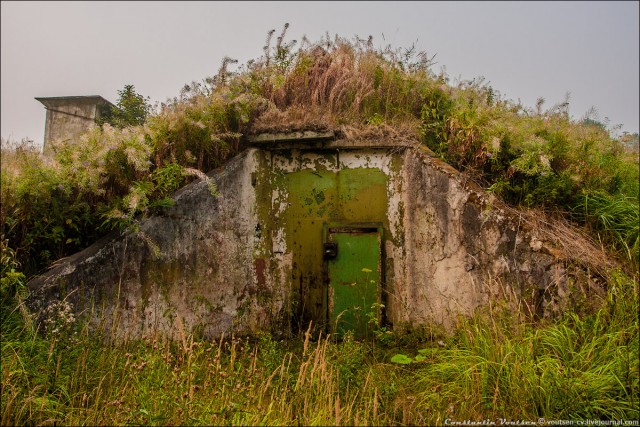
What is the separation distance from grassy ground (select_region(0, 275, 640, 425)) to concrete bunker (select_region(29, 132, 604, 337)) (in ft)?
2.34

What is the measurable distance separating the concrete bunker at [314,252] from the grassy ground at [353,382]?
714mm

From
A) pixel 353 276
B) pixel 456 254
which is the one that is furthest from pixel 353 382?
pixel 456 254

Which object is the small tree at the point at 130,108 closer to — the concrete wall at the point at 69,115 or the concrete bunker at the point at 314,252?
the concrete bunker at the point at 314,252

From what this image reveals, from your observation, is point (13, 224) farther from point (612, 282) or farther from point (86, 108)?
point (86, 108)

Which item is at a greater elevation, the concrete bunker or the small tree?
the small tree

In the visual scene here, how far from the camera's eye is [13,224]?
4.88 metres

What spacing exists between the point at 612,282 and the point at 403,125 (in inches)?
126

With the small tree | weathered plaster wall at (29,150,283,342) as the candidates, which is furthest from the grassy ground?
the small tree

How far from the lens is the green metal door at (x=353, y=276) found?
541 cm

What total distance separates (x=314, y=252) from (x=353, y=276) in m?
0.65

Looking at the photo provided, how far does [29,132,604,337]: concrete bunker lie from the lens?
4.77 m

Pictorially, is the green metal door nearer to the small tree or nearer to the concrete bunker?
the concrete bunker

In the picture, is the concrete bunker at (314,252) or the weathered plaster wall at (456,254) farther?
the concrete bunker at (314,252)

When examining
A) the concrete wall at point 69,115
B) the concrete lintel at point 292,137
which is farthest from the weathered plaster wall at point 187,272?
the concrete wall at point 69,115
